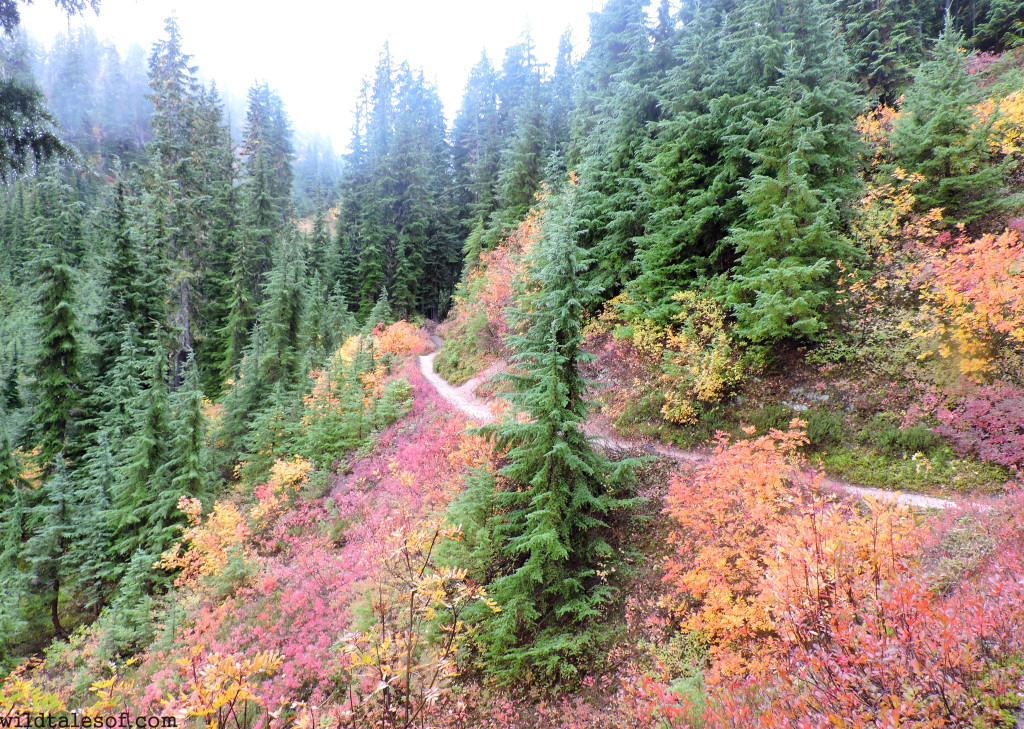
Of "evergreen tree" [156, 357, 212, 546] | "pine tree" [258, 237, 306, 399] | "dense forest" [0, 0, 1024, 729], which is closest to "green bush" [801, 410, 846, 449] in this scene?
"dense forest" [0, 0, 1024, 729]

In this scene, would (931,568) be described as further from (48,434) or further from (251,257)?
(251,257)

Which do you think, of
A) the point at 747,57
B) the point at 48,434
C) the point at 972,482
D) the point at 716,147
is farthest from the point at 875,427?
the point at 48,434

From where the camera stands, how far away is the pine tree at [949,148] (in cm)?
1386

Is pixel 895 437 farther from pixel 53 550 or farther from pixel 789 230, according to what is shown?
pixel 53 550

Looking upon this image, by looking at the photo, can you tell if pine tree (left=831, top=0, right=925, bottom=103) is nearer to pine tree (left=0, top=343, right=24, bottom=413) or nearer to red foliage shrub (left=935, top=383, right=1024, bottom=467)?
red foliage shrub (left=935, top=383, right=1024, bottom=467)

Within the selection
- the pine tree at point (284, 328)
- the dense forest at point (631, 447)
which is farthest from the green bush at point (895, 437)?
the pine tree at point (284, 328)

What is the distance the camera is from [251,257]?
37188 mm

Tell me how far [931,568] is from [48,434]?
3606cm

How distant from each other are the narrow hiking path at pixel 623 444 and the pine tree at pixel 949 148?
940cm

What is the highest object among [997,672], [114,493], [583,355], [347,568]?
[583,355]

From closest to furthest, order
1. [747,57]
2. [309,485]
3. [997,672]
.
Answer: [997,672]
[747,57]
[309,485]

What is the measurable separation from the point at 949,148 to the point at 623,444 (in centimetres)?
1341

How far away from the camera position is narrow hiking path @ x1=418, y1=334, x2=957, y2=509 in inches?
376

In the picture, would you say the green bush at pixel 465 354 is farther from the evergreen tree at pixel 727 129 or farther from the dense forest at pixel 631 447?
the evergreen tree at pixel 727 129
